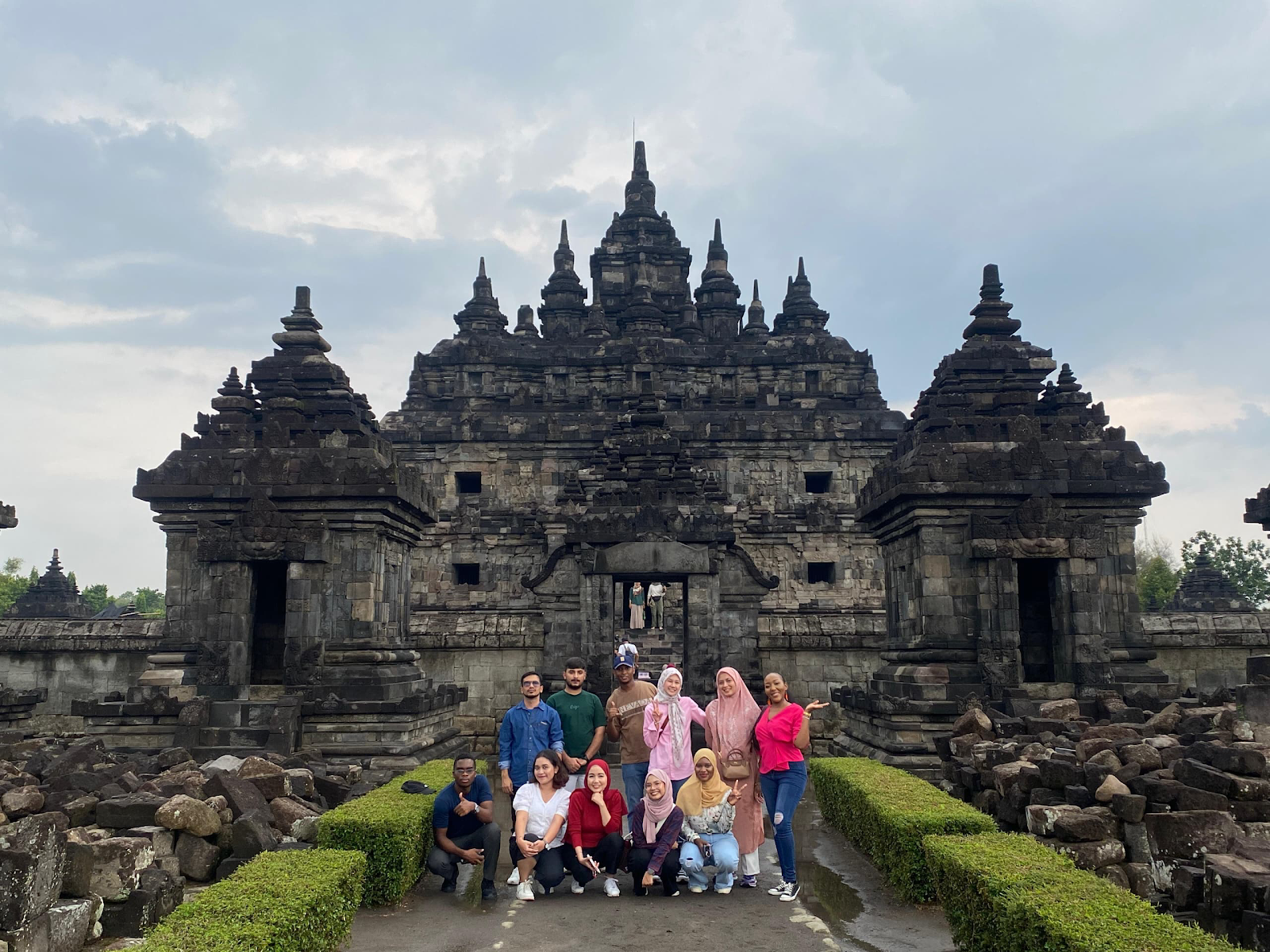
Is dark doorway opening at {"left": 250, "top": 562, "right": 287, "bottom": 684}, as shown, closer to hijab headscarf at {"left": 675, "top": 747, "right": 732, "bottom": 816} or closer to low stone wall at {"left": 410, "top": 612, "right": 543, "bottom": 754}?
low stone wall at {"left": 410, "top": 612, "right": 543, "bottom": 754}

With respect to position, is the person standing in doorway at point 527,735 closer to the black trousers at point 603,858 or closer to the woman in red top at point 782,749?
the black trousers at point 603,858

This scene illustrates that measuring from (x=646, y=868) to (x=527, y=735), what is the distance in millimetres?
1458

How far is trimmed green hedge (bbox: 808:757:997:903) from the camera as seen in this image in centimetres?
743

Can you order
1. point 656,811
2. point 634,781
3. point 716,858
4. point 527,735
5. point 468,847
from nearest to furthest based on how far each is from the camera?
point 656,811
point 716,858
point 468,847
point 527,735
point 634,781

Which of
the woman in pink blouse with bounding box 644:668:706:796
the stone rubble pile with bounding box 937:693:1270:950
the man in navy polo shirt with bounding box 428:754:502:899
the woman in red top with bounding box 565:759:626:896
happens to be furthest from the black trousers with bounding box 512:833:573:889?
the stone rubble pile with bounding box 937:693:1270:950

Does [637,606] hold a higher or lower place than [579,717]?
higher

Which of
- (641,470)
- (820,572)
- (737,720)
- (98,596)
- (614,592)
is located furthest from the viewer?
(98,596)

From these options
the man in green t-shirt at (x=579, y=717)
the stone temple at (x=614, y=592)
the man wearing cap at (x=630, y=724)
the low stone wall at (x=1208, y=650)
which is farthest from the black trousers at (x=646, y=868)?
the low stone wall at (x=1208, y=650)

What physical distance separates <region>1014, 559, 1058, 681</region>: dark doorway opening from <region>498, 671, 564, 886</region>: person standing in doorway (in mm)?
8063

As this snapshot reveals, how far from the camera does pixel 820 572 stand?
98.0 feet

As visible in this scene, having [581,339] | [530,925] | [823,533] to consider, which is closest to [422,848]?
[530,925]

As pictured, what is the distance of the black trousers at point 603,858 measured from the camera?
7547mm

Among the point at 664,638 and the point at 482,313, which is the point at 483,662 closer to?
the point at 664,638

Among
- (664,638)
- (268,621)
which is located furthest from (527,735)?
(664,638)
